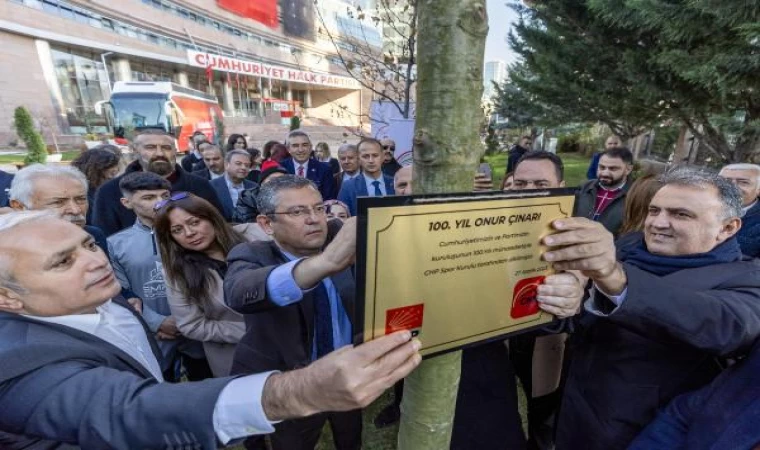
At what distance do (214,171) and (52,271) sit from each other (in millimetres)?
5135

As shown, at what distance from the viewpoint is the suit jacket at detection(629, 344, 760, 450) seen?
113cm

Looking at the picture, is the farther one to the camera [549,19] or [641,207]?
[549,19]

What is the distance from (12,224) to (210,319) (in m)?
1.30

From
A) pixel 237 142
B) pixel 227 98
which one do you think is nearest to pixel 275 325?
pixel 237 142

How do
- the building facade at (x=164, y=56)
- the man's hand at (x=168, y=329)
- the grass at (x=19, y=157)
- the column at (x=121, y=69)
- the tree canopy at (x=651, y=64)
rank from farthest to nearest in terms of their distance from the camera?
the column at (x=121, y=69) → the building facade at (x=164, y=56) → the grass at (x=19, y=157) → the tree canopy at (x=651, y=64) → the man's hand at (x=168, y=329)

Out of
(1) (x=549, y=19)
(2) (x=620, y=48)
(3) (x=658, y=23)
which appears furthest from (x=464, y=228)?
(1) (x=549, y=19)

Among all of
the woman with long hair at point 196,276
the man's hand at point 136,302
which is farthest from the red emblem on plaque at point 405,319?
the man's hand at point 136,302

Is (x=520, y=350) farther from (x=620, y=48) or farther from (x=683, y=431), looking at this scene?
(x=620, y=48)

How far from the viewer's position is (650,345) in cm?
147

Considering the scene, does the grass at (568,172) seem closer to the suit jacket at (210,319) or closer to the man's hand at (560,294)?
the suit jacket at (210,319)

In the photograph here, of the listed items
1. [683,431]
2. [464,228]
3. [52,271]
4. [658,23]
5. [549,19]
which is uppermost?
[549,19]

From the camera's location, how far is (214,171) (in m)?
6.05

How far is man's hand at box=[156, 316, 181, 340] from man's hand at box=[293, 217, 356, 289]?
171cm

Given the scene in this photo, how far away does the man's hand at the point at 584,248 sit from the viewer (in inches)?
39.7
